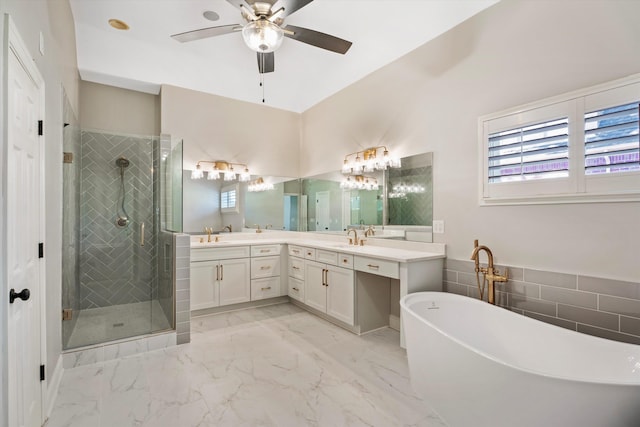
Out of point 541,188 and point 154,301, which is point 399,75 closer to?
point 541,188

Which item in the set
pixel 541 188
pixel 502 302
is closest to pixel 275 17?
pixel 541 188

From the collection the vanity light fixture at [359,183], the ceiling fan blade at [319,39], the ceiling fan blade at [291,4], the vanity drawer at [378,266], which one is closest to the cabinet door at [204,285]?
the vanity drawer at [378,266]

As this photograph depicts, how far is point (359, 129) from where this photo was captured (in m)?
3.88

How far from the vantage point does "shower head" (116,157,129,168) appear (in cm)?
379

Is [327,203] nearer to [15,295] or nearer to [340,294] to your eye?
[340,294]

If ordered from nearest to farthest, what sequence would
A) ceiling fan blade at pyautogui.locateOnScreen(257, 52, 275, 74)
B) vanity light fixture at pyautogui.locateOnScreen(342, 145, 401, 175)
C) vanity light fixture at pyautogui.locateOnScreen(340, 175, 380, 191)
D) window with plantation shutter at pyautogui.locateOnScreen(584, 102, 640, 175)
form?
window with plantation shutter at pyautogui.locateOnScreen(584, 102, 640, 175), ceiling fan blade at pyautogui.locateOnScreen(257, 52, 275, 74), vanity light fixture at pyautogui.locateOnScreen(342, 145, 401, 175), vanity light fixture at pyautogui.locateOnScreen(340, 175, 380, 191)

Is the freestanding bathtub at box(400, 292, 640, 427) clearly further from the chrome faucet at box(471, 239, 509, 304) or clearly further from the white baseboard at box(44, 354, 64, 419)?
the white baseboard at box(44, 354, 64, 419)

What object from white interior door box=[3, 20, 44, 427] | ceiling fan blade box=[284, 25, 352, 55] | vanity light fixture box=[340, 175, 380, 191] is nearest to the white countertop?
vanity light fixture box=[340, 175, 380, 191]

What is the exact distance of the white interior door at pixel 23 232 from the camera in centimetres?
132

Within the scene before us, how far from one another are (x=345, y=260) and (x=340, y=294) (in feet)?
1.24

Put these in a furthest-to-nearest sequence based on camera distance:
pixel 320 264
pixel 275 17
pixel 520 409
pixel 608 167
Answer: pixel 320 264
pixel 275 17
pixel 608 167
pixel 520 409

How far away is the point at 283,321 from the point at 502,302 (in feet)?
7.41

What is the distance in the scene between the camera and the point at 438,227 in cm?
289

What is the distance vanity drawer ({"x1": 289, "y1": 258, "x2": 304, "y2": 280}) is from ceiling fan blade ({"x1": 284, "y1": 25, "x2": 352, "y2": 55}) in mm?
2437
